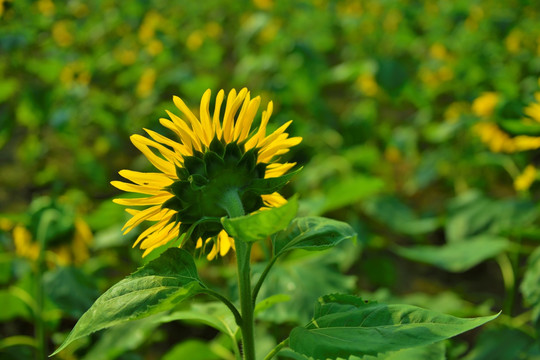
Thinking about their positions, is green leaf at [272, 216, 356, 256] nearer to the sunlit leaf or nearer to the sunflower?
the sunflower

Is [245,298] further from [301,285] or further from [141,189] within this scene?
[301,285]

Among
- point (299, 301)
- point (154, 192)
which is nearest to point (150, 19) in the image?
point (299, 301)

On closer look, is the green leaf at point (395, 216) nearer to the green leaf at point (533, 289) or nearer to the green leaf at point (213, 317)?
the green leaf at point (533, 289)

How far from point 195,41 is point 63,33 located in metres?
0.81

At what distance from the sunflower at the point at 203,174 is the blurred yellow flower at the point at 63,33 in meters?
2.91

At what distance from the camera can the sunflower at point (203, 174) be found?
0.48 metres

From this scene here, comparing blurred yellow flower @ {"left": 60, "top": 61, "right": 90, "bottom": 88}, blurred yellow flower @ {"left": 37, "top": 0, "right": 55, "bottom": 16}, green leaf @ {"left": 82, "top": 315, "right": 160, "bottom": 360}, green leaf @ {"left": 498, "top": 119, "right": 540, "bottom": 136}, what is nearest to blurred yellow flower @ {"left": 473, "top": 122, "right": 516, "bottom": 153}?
green leaf @ {"left": 498, "top": 119, "right": 540, "bottom": 136}

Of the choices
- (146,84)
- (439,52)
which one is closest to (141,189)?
(146,84)

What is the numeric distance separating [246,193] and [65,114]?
Answer: 1787 millimetres

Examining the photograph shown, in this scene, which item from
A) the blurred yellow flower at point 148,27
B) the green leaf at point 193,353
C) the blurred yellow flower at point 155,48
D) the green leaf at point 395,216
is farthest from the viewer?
the blurred yellow flower at point 148,27

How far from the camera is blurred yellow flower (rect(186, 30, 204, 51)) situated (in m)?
3.29

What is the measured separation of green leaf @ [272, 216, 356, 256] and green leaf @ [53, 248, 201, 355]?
97 mm

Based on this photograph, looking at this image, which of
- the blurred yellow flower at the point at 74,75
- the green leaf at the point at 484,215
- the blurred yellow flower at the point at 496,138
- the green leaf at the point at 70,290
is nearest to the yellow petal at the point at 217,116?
the green leaf at the point at 70,290

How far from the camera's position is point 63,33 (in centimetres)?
321
